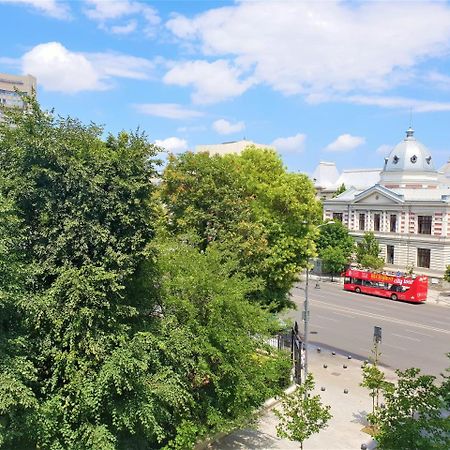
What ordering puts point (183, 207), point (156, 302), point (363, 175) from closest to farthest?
point (156, 302), point (183, 207), point (363, 175)

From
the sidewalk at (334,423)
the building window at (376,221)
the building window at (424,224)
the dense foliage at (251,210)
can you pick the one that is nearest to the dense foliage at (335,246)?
the building window at (376,221)

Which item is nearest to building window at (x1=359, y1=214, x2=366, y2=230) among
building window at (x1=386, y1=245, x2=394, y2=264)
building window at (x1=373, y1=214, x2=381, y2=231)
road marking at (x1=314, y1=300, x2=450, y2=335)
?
building window at (x1=373, y1=214, x2=381, y2=231)

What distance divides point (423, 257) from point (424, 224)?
3396 millimetres

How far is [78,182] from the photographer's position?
11789mm

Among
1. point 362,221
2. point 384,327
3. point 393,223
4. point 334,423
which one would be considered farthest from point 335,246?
point 334,423

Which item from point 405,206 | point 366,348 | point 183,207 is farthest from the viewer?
point 405,206

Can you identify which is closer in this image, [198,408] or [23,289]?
[23,289]

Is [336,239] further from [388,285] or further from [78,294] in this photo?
[78,294]

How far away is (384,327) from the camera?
→ 32.8 metres

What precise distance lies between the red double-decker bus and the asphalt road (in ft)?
2.32

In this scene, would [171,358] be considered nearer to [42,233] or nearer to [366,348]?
[42,233]

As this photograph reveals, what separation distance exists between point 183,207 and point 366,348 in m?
13.8

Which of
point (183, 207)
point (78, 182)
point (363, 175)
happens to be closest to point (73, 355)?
point (78, 182)

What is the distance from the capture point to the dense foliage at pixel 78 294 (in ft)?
36.9
